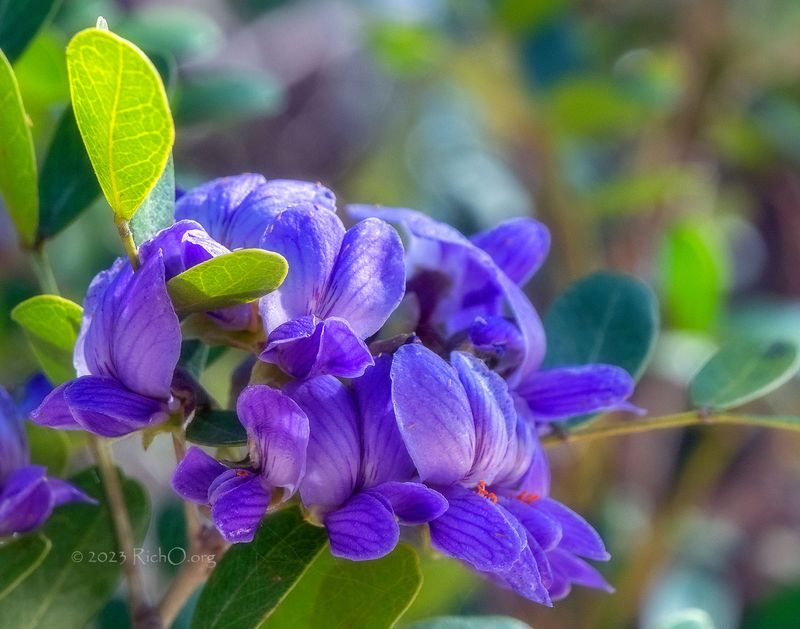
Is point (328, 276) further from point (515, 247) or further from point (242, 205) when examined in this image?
point (515, 247)

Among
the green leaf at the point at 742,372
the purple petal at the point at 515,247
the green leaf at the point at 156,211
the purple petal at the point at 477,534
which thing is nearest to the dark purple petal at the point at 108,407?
the green leaf at the point at 156,211

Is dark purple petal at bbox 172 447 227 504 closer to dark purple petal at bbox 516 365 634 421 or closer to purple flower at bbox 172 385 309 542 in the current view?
purple flower at bbox 172 385 309 542

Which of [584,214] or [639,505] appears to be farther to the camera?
[639,505]

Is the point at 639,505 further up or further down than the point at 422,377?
further down

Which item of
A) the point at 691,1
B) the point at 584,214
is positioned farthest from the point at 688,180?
the point at 691,1

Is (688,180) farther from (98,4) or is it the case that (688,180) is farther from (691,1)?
(98,4)

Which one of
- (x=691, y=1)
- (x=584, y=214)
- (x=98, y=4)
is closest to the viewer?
(x=98, y=4)

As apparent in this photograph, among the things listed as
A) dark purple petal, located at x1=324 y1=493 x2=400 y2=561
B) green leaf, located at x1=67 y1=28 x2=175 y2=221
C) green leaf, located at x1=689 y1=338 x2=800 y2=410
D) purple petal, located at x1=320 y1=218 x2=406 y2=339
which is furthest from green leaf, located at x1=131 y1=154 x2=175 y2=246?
green leaf, located at x1=689 y1=338 x2=800 y2=410
